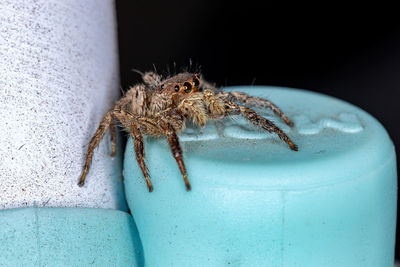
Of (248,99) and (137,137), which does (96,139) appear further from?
(248,99)

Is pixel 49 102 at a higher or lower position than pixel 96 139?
higher

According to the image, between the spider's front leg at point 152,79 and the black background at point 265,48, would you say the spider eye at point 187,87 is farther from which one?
the black background at point 265,48

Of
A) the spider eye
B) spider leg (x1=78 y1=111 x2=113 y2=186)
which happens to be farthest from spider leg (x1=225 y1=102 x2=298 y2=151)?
spider leg (x1=78 y1=111 x2=113 y2=186)

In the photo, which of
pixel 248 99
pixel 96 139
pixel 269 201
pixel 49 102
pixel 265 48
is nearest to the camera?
pixel 269 201

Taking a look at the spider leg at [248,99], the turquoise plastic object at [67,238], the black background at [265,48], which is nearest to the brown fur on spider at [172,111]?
the spider leg at [248,99]

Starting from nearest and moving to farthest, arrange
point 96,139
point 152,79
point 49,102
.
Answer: point 49,102 → point 96,139 → point 152,79

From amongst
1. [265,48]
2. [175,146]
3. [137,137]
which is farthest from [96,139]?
[265,48]

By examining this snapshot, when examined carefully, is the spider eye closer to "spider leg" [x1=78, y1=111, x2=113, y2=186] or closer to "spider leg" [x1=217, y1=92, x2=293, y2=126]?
"spider leg" [x1=217, y1=92, x2=293, y2=126]
